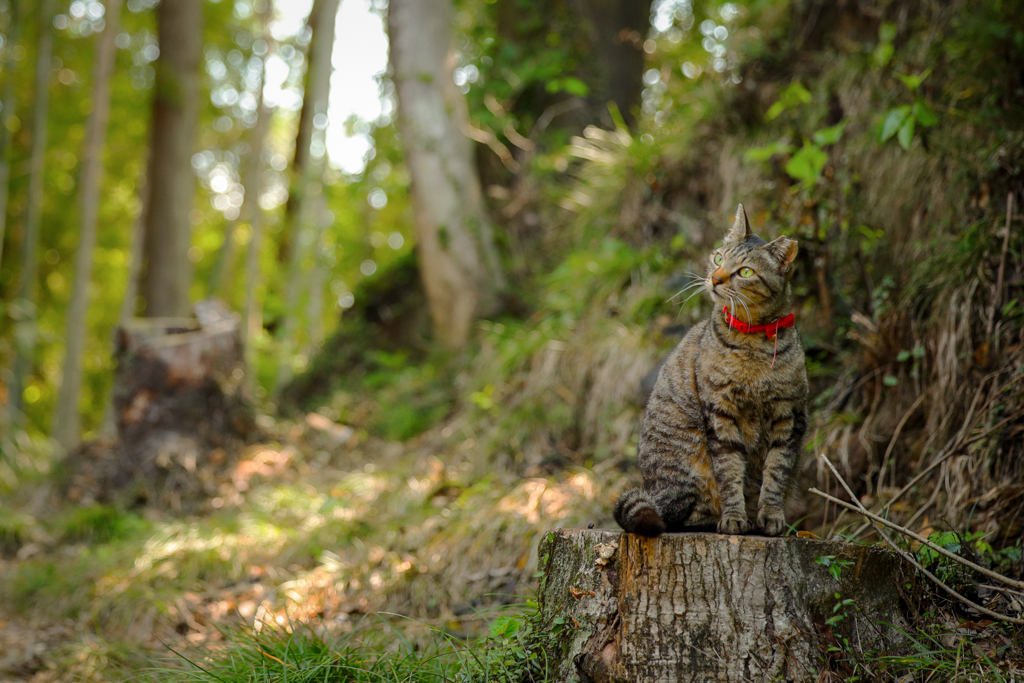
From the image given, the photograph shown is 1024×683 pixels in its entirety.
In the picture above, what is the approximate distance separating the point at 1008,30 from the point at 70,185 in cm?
1318

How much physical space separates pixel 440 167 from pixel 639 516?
467 centimetres

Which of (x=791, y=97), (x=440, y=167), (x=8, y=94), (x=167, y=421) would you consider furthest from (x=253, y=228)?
(x=791, y=97)

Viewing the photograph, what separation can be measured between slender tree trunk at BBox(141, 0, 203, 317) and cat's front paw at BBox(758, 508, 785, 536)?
6.84m

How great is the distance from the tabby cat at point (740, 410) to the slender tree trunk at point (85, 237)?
742 cm

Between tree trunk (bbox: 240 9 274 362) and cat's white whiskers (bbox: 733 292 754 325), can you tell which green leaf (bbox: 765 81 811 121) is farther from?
tree trunk (bbox: 240 9 274 362)

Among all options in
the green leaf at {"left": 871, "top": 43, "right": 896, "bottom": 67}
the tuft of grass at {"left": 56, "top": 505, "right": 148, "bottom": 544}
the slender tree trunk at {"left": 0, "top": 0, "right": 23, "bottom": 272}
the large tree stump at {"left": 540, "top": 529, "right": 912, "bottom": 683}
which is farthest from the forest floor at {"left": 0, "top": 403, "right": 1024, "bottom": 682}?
the slender tree trunk at {"left": 0, "top": 0, "right": 23, "bottom": 272}

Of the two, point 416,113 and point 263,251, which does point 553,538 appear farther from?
point 263,251

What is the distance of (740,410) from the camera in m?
2.22

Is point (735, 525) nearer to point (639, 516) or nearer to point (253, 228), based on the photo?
point (639, 516)

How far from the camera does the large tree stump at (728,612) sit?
190 cm

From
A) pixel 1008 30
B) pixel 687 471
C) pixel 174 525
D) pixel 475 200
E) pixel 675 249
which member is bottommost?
pixel 174 525

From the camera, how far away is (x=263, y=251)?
16.2 meters

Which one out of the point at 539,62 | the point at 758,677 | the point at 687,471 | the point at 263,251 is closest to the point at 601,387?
the point at 687,471

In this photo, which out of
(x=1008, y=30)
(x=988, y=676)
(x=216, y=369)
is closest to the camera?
(x=988, y=676)
